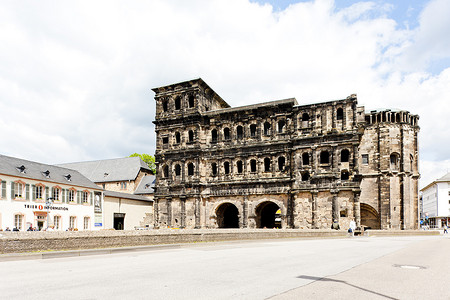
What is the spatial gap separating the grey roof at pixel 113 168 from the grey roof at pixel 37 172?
14348 millimetres

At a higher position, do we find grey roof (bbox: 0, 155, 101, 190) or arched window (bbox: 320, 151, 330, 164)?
arched window (bbox: 320, 151, 330, 164)

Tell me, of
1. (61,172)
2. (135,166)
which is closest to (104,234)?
(61,172)

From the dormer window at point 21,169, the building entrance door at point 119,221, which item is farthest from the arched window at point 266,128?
the dormer window at point 21,169

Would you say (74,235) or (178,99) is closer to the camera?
(74,235)

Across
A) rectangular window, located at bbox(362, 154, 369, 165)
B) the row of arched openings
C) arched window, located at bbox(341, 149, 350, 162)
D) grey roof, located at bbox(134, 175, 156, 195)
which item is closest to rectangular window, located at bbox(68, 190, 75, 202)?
grey roof, located at bbox(134, 175, 156, 195)

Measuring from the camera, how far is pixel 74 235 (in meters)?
14.0

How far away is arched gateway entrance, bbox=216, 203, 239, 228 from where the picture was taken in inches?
1634

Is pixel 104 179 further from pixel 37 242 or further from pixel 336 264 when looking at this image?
pixel 336 264

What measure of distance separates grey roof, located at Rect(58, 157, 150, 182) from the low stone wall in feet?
123

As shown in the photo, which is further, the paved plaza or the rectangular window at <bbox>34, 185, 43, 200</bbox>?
the rectangular window at <bbox>34, 185, 43, 200</bbox>

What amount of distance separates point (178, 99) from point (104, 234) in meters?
30.1

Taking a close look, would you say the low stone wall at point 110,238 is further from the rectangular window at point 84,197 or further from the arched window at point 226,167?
the rectangular window at point 84,197

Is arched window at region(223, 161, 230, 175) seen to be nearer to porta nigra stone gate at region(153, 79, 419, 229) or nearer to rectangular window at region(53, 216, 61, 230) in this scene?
porta nigra stone gate at region(153, 79, 419, 229)

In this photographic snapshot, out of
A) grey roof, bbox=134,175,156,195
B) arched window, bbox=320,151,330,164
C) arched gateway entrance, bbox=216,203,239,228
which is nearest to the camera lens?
arched window, bbox=320,151,330,164
